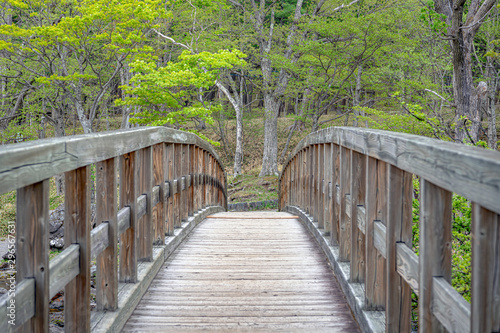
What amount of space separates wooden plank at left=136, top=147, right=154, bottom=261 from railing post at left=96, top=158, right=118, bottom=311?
944mm

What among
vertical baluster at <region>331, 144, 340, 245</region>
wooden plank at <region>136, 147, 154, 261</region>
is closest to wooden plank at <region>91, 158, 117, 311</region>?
wooden plank at <region>136, 147, 154, 261</region>

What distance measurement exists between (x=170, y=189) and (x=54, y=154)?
2999 millimetres

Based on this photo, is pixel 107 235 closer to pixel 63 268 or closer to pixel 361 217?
pixel 63 268

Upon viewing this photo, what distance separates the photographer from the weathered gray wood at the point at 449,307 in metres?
1.62

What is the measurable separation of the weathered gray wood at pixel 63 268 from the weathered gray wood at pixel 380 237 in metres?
1.62

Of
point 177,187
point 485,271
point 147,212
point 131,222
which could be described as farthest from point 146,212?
point 485,271

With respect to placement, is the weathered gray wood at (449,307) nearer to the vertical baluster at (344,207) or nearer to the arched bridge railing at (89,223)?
the arched bridge railing at (89,223)

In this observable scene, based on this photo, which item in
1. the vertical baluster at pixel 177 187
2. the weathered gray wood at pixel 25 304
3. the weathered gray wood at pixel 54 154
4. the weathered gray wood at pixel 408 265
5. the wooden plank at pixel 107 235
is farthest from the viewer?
the vertical baluster at pixel 177 187

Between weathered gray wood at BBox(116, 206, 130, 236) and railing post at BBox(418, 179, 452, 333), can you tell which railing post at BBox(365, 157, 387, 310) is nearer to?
railing post at BBox(418, 179, 452, 333)

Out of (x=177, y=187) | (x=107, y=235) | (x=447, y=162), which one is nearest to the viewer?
(x=447, y=162)

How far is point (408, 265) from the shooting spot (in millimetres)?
2264

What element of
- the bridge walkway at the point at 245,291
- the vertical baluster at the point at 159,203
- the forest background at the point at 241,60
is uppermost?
the forest background at the point at 241,60

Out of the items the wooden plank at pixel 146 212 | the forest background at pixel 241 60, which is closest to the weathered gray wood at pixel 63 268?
the wooden plank at pixel 146 212

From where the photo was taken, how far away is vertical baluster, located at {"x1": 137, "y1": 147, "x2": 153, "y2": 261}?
12.8ft
